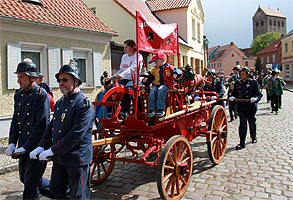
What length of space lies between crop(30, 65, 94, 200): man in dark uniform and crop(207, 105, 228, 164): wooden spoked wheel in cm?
296

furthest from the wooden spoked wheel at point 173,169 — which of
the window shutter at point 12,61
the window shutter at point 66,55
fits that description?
the window shutter at point 66,55

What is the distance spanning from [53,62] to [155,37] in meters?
6.51

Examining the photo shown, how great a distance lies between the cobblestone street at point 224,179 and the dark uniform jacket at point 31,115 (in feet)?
4.59

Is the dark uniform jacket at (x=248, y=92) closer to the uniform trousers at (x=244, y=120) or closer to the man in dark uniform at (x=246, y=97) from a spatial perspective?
the man in dark uniform at (x=246, y=97)

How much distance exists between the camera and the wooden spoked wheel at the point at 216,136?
207 inches

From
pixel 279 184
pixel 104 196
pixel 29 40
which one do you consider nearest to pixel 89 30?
pixel 29 40

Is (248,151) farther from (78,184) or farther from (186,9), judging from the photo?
(186,9)

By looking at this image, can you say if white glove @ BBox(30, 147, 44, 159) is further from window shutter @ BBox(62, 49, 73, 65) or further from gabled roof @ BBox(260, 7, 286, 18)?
gabled roof @ BBox(260, 7, 286, 18)

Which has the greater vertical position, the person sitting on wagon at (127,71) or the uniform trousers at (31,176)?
the person sitting on wagon at (127,71)

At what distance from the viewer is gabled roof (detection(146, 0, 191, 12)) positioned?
22.5 meters

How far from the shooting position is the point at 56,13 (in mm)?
10492

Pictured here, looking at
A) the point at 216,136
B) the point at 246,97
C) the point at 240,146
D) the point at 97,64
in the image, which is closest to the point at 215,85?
the point at 246,97

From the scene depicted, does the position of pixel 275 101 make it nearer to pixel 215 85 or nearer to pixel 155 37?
pixel 215 85

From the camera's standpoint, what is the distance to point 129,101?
4.52m
